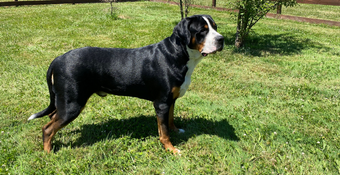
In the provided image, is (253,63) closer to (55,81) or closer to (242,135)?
(242,135)

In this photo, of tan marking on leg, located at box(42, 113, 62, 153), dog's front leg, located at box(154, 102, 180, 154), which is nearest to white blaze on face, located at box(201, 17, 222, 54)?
dog's front leg, located at box(154, 102, 180, 154)

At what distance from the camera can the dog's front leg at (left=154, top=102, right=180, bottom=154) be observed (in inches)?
133

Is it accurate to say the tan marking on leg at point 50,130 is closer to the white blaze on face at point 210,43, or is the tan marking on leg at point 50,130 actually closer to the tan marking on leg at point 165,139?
the tan marking on leg at point 165,139

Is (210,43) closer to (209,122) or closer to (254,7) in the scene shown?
(209,122)

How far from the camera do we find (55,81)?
127 inches

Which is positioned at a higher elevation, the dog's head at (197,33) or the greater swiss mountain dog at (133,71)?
the dog's head at (197,33)

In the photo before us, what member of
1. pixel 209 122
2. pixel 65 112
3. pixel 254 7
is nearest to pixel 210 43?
pixel 209 122

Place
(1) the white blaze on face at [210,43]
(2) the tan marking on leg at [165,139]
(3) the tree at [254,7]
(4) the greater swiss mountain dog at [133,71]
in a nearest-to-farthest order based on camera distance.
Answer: (1) the white blaze on face at [210,43]
(4) the greater swiss mountain dog at [133,71]
(2) the tan marking on leg at [165,139]
(3) the tree at [254,7]

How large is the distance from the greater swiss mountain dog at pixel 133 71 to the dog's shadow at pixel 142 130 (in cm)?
57

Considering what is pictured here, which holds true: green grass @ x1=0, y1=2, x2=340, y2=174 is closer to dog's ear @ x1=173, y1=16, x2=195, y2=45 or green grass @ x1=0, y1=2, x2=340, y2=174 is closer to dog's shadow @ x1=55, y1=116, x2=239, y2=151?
dog's shadow @ x1=55, y1=116, x2=239, y2=151

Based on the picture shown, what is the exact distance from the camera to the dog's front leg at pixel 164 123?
3.38 m

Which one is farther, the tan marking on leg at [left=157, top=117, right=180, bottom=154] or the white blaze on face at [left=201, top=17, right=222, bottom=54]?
the tan marking on leg at [left=157, top=117, right=180, bottom=154]

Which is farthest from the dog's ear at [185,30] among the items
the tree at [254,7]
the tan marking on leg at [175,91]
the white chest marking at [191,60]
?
the tree at [254,7]

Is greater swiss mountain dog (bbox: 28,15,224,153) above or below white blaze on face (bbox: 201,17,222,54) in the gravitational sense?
below
